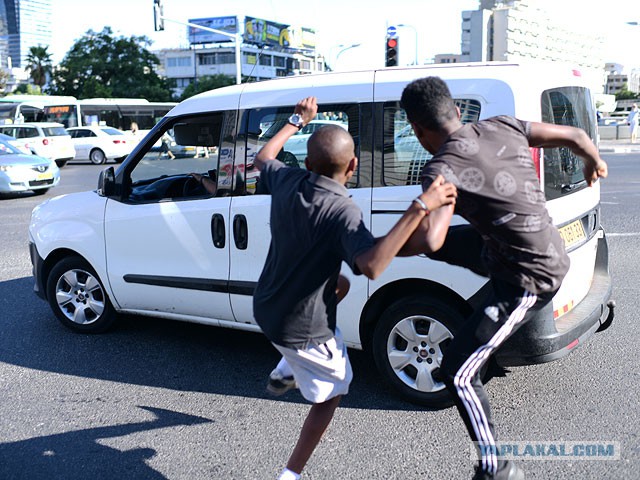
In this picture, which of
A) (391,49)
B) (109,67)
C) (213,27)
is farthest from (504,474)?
(213,27)

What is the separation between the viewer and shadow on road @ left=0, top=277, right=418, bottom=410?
442cm

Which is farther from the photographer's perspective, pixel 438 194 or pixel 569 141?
pixel 569 141

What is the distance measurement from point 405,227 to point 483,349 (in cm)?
78

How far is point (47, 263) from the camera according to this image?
5613mm

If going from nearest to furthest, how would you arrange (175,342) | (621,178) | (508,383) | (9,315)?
(508,383)
(175,342)
(9,315)
(621,178)

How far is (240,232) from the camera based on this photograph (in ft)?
14.7

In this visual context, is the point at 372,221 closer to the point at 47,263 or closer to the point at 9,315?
the point at 47,263

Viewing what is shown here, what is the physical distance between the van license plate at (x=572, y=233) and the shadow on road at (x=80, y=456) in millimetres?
2247

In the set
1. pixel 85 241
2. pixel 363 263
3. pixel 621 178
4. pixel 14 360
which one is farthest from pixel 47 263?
pixel 621 178

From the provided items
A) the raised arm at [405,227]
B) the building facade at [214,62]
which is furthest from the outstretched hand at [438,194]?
the building facade at [214,62]

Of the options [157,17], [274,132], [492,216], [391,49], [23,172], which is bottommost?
[23,172]

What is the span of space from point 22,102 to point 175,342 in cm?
3465

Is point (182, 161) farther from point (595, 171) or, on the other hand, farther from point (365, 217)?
point (595, 171)

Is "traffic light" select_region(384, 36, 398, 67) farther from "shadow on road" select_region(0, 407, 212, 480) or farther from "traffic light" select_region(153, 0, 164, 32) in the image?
"shadow on road" select_region(0, 407, 212, 480)
